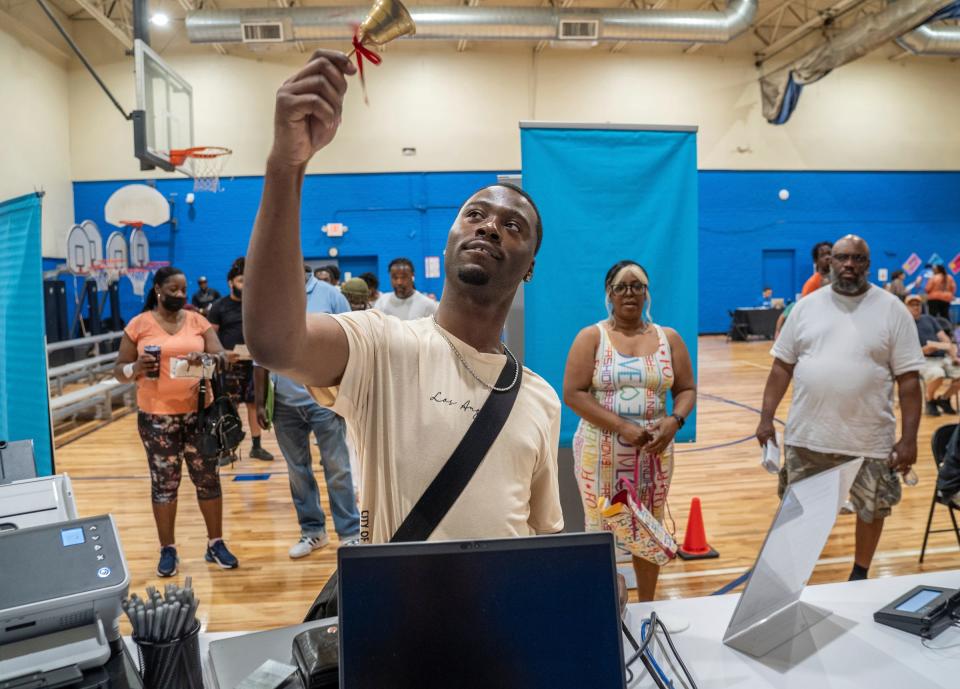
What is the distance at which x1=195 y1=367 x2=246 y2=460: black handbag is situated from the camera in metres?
3.67

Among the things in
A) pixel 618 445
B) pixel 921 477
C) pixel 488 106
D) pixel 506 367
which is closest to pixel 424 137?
pixel 488 106

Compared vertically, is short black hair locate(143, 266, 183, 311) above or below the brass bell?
below

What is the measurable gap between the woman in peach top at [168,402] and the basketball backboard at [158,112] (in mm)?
3205

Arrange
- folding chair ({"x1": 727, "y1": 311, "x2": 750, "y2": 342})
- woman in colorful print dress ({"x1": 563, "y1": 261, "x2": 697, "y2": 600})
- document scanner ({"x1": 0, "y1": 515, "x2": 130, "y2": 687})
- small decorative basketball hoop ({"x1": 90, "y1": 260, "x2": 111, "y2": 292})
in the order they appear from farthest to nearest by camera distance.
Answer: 1. folding chair ({"x1": 727, "y1": 311, "x2": 750, "y2": 342})
2. small decorative basketball hoop ({"x1": 90, "y1": 260, "x2": 111, "y2": 292})
3. woman in colorful print dress ({"x1": 563, "y1": 261, "x2": 697, "y2": 600})
4. document scanner ({"x1": 0, "y1": 515, "x2": 130, "y2": 687})

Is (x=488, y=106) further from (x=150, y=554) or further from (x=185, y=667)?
(x=185, y=667)

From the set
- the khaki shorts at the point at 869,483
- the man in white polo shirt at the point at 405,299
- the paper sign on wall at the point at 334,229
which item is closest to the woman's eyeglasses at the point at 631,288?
the khaki shorts at the point at 869,483

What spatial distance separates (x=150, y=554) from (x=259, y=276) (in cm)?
383

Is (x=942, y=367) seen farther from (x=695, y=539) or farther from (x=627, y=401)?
(x=627, y=401)

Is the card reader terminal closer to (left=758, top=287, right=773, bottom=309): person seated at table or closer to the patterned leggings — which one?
the patterned leggings

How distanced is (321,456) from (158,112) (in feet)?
19.6

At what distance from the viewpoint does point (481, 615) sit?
918 millimetres

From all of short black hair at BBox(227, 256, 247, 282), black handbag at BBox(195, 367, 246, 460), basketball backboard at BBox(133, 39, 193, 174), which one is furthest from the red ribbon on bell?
basketball backboard at BBox(133, 39, 193, 174)

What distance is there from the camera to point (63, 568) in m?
1.07

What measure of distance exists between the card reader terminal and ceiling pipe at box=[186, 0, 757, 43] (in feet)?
37.9
